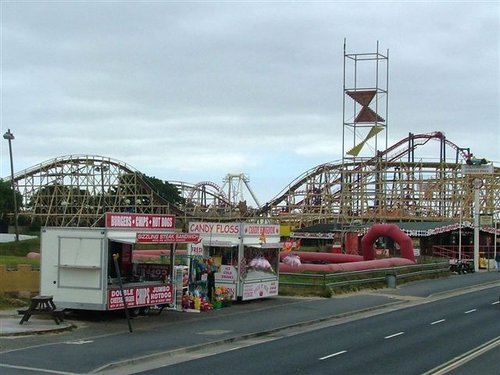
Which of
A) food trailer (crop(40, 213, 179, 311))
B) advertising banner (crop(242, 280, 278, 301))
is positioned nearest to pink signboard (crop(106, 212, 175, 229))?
food trailer (crop(40, 213, 179, 311))

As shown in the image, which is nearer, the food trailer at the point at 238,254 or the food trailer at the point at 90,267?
the food trailer at the point at 90,267

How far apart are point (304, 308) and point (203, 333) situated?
25.4ft

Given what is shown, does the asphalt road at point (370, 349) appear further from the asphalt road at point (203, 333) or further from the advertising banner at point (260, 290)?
the advertising banner at point (260, 290)

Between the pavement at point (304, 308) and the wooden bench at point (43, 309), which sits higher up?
the wooden bench at point (43, 309)

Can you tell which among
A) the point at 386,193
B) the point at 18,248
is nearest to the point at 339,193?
the point at 386,193

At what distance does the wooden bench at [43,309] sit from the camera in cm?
1938

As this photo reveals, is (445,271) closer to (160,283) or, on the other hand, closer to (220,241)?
(220,241)

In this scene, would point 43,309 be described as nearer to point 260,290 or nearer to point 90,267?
point 90,267

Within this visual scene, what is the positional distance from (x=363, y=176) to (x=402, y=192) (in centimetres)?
489

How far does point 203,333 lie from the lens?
19.4 m

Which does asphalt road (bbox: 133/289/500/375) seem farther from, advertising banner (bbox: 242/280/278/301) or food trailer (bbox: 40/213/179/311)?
advertising banner (bbox: 242/280/278/301)

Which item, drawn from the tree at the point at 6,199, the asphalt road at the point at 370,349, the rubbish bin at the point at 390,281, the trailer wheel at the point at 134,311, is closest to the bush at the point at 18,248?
the rubbish bin at the point at 390,281

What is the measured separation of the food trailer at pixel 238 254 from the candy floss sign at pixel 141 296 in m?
4.33

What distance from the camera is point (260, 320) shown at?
22.7 meters
